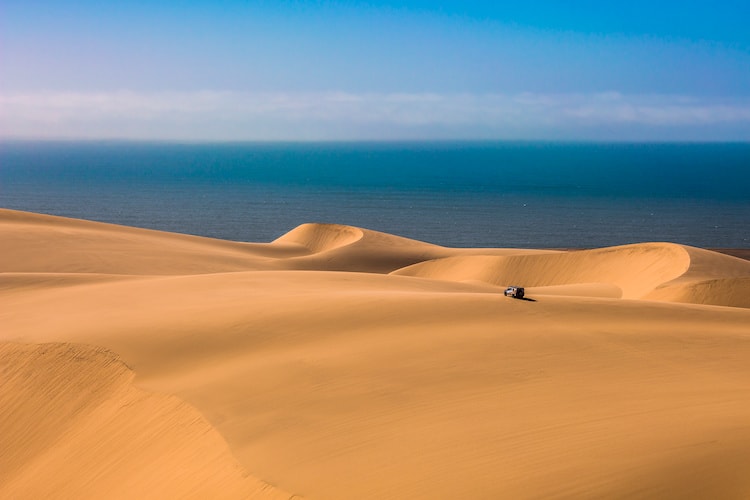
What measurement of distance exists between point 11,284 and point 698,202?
297 feet

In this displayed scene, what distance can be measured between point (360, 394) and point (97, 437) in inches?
150

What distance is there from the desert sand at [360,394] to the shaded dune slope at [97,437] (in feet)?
0.12

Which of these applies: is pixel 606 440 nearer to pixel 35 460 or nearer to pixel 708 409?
pixel 708 409

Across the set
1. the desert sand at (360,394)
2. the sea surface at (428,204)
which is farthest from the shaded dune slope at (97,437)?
the sea surface at (428,204)

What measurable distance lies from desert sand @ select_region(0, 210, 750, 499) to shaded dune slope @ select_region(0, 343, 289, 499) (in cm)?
4

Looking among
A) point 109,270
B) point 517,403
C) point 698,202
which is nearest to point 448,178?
point 698,202

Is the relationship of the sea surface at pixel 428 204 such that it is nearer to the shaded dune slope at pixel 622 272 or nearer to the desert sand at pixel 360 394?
the shaded dune slope at pixel 622 272

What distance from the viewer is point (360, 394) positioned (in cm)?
1062

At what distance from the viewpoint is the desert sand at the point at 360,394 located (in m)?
8.03

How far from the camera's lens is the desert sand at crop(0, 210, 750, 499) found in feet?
26.3

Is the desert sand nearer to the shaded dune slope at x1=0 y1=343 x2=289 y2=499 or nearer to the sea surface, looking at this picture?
the shaded dune slope at x1=0 y1=343 x2=289 y2=499

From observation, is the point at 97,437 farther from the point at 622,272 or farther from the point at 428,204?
the point at 428,204

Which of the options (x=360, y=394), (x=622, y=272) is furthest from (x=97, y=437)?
(x=622, y=272)

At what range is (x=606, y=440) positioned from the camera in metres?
8.44
